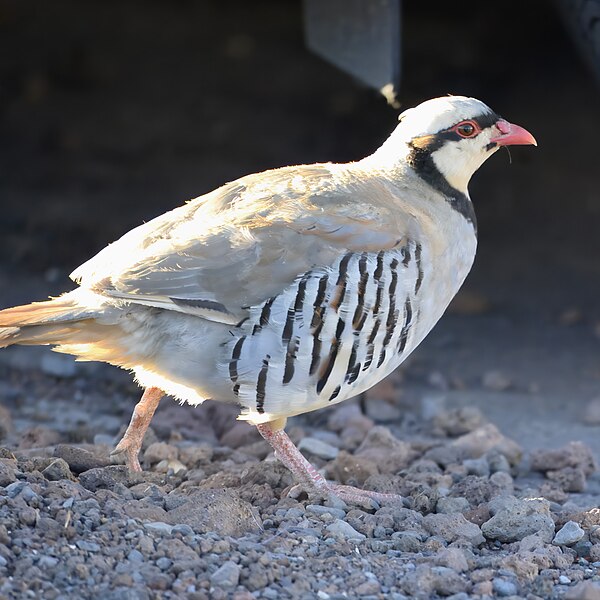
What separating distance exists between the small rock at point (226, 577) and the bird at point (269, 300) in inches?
40.4

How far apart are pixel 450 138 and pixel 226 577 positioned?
242cm

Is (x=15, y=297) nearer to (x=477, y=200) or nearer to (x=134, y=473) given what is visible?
(x=134, y=473)

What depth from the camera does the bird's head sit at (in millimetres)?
5227

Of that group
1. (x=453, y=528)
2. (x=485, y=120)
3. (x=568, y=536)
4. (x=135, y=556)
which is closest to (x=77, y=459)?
(x=135, y=556)

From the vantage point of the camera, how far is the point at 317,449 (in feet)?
19.2

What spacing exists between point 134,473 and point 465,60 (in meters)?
8.66

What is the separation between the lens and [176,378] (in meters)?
4.79

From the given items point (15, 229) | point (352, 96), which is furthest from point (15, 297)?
point (352, 96)

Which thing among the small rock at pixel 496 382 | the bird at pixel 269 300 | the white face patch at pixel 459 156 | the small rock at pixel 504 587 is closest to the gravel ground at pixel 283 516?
the small rock at pixel 504 587

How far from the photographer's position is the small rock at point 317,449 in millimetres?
5816

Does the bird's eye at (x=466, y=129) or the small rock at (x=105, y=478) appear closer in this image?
the small rock at (x=105, y=478)

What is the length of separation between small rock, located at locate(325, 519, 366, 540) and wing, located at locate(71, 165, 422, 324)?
0.91 meters

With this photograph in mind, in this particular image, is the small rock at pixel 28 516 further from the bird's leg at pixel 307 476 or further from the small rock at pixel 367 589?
the bird's leg at pixel 307 476

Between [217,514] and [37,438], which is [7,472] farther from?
[37,438]
